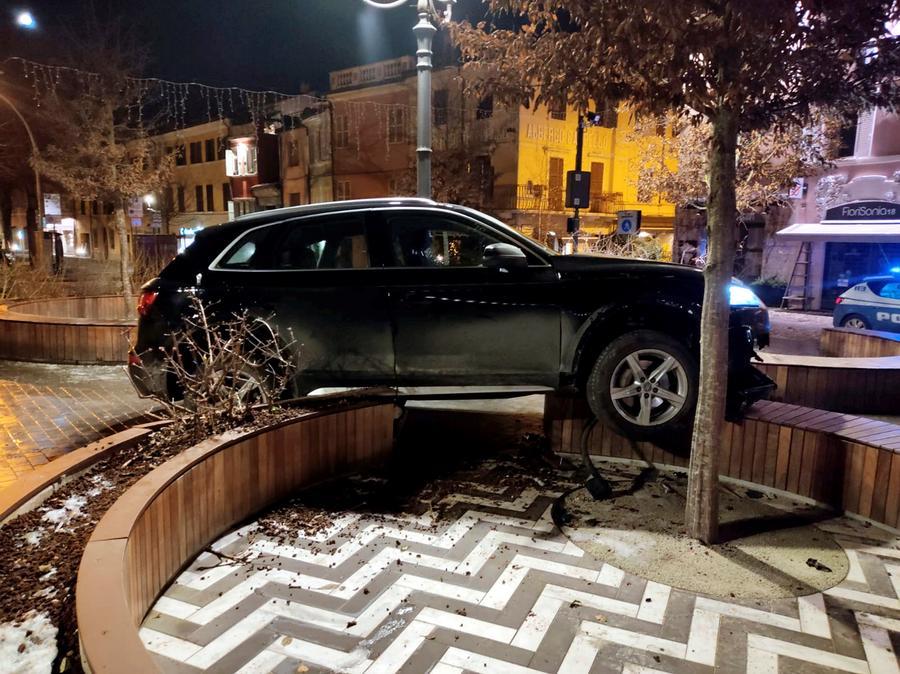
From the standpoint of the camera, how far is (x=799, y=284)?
21344 millimetres

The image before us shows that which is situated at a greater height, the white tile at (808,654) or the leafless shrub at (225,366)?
the leafless shrub at (225,366)

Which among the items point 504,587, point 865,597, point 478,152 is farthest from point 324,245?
point 478,152

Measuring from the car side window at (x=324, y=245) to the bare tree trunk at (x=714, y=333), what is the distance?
8.39 feet

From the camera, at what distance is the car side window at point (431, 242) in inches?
200

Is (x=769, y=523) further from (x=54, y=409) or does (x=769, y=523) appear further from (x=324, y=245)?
(x=54, y=409)

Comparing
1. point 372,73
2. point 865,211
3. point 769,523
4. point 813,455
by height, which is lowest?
point 769,523

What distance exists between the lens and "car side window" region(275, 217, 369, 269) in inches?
203

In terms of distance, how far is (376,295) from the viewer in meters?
4.95

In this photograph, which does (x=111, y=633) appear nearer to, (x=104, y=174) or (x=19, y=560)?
(x=19, y=560)

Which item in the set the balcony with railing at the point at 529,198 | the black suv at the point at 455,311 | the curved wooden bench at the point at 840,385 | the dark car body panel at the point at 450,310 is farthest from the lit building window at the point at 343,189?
the dark car body panel at the point at 450,310

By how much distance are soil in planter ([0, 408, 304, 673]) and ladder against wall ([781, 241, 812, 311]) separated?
20.7 meters

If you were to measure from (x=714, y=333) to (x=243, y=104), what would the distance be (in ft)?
83.2

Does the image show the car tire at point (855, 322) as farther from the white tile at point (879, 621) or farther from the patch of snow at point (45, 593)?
the patch of snow at point (45, 593)

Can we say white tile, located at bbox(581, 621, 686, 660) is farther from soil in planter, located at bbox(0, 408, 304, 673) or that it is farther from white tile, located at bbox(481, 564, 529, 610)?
soil in planter, located at bbox(0, 408, 304, 673)
